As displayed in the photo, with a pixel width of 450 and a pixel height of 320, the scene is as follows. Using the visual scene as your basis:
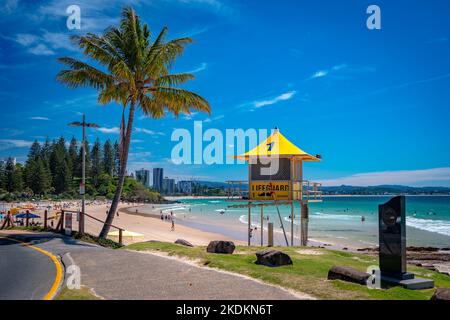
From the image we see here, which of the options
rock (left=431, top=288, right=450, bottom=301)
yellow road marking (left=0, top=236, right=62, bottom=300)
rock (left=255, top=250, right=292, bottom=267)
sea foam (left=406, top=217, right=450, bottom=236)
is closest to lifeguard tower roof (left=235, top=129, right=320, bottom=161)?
rock (left=255, top=250, right=292, bottom=267)

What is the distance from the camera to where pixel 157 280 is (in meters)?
8.95

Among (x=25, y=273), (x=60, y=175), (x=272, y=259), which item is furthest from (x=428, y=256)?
(x=60, y=175)

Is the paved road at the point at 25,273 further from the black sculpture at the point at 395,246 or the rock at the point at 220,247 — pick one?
the black sculpture at the point at 395,246

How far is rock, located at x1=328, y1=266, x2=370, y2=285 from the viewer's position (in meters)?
8.63

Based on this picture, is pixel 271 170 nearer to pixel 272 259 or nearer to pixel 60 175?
pixel 272 259

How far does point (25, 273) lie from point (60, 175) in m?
113

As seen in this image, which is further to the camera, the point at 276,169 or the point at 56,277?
the point at 276,169

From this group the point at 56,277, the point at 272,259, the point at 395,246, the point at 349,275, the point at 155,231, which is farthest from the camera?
the point at 155,231

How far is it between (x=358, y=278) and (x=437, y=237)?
4258 centimetres

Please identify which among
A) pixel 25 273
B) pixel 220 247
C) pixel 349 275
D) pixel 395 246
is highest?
A: pixel 395 246

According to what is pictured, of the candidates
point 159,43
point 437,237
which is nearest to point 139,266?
point 159,43

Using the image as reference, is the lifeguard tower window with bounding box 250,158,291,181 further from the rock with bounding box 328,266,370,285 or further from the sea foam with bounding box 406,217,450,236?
the sea foam with bounding box 406,217,450,236

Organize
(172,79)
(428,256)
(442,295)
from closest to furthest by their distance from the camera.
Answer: (442,295) < (172,79) < (428,256)
